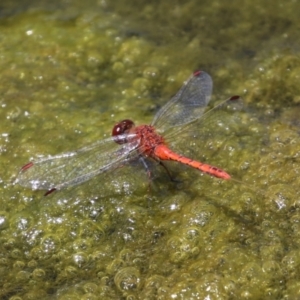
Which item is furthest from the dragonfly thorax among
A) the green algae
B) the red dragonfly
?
the green algae

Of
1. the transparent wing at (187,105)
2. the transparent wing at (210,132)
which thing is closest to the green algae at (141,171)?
the transparent wing at (210,132)

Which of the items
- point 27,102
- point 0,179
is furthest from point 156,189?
point 27,102

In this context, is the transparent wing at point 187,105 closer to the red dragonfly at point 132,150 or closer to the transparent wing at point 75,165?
the red dragonfly at point 132,150

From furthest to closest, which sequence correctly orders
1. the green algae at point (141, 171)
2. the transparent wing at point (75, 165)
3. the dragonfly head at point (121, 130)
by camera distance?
the dragonfly head at point (121, 130)
the transparent wing at point (75, 165)
the green algae at point (141, 171)

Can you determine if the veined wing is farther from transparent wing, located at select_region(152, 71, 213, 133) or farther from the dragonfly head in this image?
the dragonfly head

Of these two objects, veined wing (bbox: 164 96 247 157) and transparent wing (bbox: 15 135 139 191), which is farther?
veined wing (bbox: 164 96 247 157)

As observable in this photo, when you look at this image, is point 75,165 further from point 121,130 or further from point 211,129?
point 211,129
